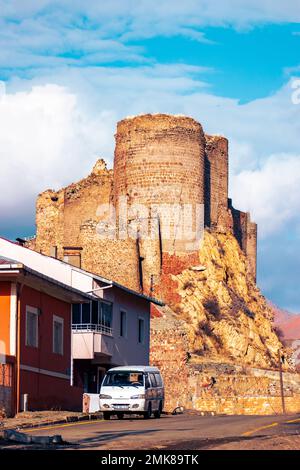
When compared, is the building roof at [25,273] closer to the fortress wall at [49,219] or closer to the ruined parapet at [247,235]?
the fortress wall at [49,219]

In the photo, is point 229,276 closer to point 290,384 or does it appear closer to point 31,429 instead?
point 290,384

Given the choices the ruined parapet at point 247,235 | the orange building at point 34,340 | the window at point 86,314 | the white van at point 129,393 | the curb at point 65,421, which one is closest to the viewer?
the curb at point 65,421

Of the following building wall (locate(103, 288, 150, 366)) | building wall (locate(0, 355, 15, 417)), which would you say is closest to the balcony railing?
building wall (locate(103, 288, 150, 366))

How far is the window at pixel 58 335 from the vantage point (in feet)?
122

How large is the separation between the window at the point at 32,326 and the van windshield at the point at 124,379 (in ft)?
9.33

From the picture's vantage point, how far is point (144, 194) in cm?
8100

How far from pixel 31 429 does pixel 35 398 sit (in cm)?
922

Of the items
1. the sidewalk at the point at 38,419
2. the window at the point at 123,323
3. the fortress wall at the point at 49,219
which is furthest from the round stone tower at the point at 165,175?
the sidewalk at the point at 38,419

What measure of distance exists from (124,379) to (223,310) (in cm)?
4986

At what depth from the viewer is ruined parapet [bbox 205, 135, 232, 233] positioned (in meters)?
86.0

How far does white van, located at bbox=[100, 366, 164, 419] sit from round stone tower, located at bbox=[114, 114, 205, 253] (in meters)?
46.9

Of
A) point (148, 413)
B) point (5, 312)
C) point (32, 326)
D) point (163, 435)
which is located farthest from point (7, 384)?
point (163, 435)

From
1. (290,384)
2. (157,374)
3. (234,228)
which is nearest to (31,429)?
(157,374)

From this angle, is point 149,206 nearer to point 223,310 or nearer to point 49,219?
point 223,310
